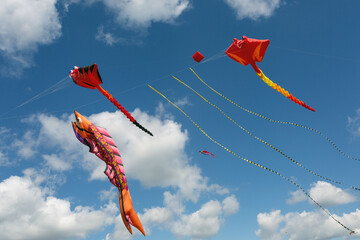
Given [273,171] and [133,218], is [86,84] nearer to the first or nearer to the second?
[133,218]

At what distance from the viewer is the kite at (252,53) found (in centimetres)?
2717

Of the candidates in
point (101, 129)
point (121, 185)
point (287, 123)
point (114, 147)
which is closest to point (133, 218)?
point (121, 185)

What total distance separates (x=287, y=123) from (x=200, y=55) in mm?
10320

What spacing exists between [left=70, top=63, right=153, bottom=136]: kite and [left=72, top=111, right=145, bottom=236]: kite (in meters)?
3.05

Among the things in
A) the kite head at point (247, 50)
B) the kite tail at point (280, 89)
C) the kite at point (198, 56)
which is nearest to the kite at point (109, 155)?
the kite at point (198, 56)

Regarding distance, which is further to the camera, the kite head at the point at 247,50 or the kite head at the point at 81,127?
the kite head at the point at 247,50

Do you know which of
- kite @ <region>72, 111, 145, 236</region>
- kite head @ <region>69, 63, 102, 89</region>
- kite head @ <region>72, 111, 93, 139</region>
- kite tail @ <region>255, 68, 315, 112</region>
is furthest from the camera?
kite tail @ <region>255, 68, 315, 112</region>

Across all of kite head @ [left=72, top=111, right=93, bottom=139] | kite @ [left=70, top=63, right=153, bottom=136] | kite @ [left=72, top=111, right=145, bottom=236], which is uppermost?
kite @ [left=70, top=63, right=153, bottom=136]

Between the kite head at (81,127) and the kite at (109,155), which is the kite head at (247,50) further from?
the kite head at (81,127)

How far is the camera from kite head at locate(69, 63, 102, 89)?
24.4 meters

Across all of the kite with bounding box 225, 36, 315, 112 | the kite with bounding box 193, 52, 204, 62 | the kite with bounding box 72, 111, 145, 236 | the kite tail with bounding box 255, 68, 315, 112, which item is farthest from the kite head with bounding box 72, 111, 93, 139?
the kite tail with bounding box 255, 68, 315, 112

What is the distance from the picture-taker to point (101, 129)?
87.3 ft

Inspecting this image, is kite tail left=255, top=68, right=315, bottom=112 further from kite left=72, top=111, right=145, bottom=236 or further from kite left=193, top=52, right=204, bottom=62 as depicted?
kite left=72, top=111, right=145, bottom=236

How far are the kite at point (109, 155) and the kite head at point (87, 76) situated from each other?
307 centimetres
